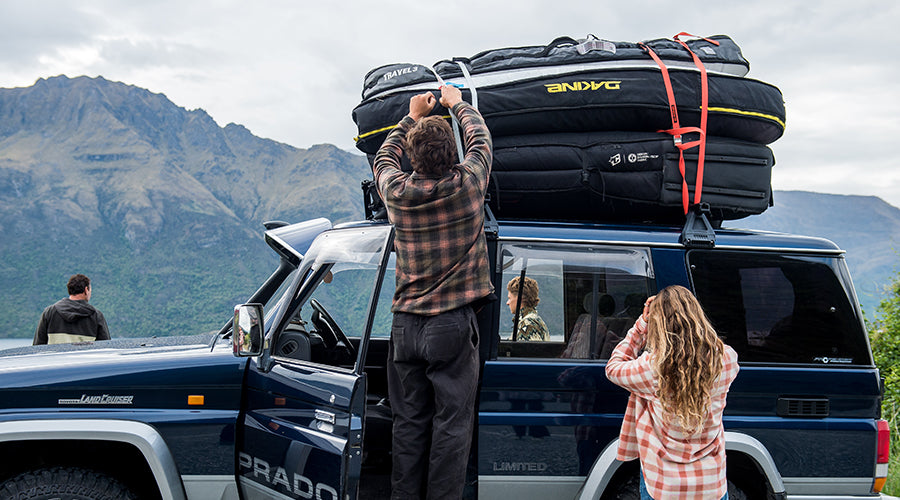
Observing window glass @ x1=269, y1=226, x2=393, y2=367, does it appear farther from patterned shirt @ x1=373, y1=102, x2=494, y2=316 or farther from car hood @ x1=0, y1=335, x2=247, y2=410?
car hood @ x1=0, y1=335, x2=247, y2=410

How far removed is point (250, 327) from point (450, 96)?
1.50 metres

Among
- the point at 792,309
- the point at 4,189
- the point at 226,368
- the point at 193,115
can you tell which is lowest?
the point at 226,368

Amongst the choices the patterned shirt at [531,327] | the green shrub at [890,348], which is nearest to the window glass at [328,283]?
the patterned shirt at [531,327]

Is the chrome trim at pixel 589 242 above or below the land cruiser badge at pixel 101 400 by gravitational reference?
above

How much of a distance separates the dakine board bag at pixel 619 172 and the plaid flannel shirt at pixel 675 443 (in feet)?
3.23

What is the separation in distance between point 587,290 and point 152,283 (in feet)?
320

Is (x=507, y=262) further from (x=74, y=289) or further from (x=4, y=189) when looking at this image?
(x=4, y=189)

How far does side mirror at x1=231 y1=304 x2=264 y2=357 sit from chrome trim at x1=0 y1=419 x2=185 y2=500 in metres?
0.61

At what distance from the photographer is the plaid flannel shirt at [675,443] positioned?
2.86 meters

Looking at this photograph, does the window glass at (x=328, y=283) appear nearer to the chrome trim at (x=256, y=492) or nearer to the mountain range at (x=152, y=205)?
the chrome trim at (x=256, y=492)

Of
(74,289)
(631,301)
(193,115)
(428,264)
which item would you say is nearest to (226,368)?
(428,264)

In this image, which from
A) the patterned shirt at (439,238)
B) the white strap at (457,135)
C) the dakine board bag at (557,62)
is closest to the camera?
the patterned shirt at (439,238)

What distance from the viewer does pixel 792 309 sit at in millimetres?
3359

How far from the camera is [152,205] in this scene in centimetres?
12031
